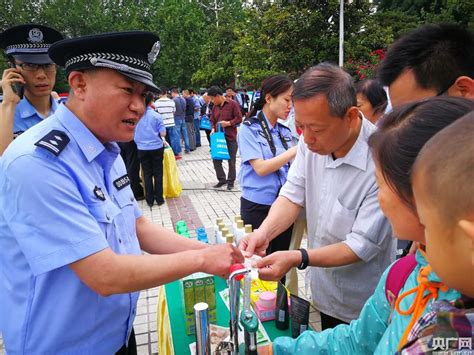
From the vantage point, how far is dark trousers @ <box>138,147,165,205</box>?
704 centimetres

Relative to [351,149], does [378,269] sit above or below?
below

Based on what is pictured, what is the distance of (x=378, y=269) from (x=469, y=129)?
146cm

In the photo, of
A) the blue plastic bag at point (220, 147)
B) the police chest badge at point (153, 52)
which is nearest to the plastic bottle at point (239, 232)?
the police chest badge at point (153, 52)

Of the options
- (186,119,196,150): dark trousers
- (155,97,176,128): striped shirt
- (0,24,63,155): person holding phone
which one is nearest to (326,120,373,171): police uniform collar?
(0,24,63,155): person holding phone

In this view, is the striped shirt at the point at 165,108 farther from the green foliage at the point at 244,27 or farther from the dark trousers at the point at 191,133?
the green foliage at the point at 244,27

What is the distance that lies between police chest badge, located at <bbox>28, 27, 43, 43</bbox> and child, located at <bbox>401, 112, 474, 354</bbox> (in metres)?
3.14

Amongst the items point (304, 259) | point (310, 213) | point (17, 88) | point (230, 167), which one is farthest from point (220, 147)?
point (304, 259)

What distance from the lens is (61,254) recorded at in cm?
125

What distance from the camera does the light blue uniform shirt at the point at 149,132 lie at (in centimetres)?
677

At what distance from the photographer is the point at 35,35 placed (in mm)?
2840

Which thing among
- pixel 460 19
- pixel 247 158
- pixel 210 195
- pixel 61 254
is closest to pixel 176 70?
pixel 460 19

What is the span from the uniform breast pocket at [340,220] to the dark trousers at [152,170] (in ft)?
18.3

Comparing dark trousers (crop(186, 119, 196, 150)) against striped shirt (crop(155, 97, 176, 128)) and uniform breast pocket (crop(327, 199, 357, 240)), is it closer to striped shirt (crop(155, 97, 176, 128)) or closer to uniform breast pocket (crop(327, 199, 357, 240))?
striped shirt (crop(155, 97, 176, 128))

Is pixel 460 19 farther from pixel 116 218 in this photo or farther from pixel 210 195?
pixel 116 218
